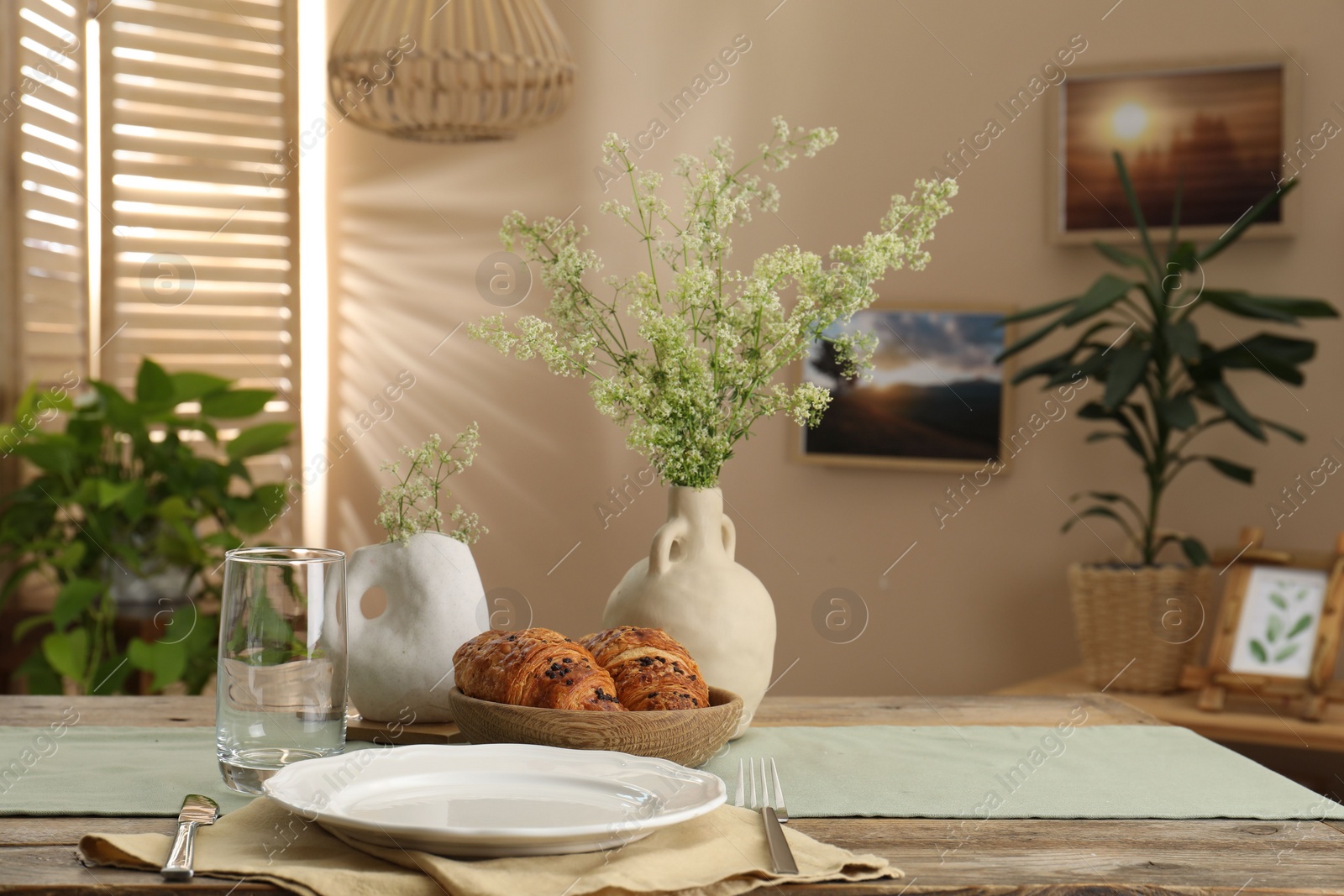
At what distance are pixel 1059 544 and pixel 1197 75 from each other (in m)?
1.09

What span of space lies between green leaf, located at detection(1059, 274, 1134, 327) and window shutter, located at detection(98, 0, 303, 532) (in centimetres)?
185

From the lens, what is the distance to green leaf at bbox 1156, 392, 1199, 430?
2.31m

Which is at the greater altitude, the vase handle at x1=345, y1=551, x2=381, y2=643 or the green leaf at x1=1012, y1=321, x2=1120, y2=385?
the green leaf at x1=1012, y1=321, x2=1120, y2=385

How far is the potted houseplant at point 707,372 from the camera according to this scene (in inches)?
43.4

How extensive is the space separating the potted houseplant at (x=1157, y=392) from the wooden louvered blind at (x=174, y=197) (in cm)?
180

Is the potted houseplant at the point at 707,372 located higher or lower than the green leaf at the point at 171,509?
higher

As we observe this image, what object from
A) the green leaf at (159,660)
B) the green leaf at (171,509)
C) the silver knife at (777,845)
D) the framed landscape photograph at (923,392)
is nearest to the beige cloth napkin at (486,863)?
the silver knife at (777,845)

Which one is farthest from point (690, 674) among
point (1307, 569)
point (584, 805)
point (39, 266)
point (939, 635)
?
point (39, 266)

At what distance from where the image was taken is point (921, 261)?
1155 millimetres

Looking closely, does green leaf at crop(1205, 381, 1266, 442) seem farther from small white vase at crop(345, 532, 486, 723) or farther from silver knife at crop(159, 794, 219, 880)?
silver knife at crop(159, 794, 219, 880)

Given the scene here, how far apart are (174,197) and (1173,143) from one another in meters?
2.33

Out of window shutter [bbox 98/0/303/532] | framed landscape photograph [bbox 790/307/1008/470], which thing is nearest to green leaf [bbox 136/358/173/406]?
window shutter [bbox 98/0/303/532]

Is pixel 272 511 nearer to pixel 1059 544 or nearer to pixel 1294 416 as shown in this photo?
pixel 1059 544

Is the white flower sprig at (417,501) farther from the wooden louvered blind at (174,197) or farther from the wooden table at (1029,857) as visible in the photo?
the wooden louvered blind at (174,197)
